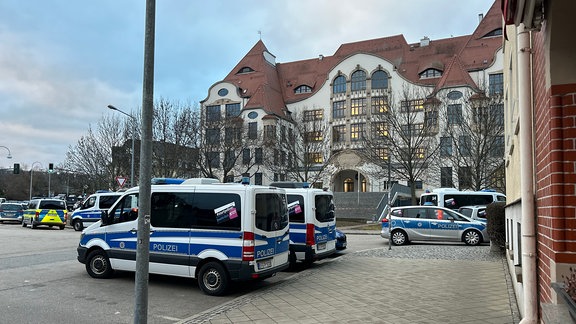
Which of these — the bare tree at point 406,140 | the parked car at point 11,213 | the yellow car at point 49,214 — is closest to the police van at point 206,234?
the yellow car at point 49,214

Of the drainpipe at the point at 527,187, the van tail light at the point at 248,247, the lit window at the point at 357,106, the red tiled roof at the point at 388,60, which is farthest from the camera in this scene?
the lit window at the point at 357,106

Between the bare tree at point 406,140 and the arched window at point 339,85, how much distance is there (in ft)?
62.1

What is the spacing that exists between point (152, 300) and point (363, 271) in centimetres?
524

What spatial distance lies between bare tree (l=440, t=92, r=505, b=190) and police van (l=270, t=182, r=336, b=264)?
22.4m

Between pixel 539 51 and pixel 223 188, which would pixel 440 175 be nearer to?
pixel 223 188

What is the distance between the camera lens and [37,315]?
23.9 feet

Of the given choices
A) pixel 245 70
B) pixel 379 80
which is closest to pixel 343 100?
pixel 379 80

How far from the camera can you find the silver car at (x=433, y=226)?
18.1 metres

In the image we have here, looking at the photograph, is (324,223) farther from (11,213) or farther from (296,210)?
Result: (11,213)

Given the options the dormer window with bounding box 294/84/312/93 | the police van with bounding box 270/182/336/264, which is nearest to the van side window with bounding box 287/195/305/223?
the police van with bounding box 270/182/336/264

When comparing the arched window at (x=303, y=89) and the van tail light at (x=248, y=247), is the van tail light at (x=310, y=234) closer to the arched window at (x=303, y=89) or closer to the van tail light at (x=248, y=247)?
the van tail light at (x=248, y=247)

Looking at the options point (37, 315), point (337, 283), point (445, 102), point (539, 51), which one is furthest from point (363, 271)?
point (445, 102)

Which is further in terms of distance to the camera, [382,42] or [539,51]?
[382,42]

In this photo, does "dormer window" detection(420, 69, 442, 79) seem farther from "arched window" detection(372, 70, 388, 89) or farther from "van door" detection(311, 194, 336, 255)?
"van door" detection(311, 194, 336, 255)
